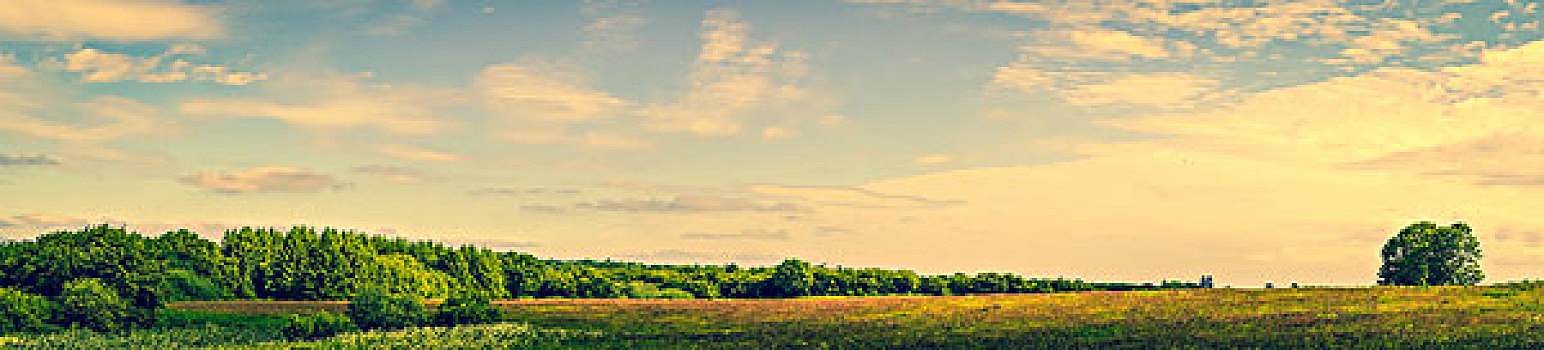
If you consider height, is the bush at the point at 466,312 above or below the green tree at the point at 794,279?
below

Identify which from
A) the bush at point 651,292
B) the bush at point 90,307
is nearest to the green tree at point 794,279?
the bush at point 651,292

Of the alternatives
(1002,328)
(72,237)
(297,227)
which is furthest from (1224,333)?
(297,227)

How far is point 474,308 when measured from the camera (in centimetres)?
5278

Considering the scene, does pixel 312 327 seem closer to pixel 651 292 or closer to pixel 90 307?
pixel 90 307

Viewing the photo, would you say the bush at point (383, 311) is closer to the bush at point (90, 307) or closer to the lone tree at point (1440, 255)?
the bush at point (90, 307)

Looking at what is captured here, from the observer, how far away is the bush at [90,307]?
48875 mm

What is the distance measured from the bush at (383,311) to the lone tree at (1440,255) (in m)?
53.8

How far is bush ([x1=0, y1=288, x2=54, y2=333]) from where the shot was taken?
157 feet

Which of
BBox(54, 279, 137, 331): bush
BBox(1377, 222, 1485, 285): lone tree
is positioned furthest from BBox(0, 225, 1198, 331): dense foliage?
BBox(1377, 222, 1485, 285): lone tree

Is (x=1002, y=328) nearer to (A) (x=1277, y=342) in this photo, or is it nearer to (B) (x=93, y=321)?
(A) (x=1277, y=342)

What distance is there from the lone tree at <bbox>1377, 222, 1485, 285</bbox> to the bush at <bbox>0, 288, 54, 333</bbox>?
2749 inches

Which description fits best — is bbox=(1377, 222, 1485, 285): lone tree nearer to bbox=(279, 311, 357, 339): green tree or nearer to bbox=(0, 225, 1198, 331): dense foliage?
bbox=(0, 225, 1198, 331): dense foliage

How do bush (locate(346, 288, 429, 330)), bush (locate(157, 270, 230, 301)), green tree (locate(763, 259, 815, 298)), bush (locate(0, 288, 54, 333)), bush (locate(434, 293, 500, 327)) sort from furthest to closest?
1. green tree (locate(763, 259, 815, 298))
2. bush (locate(157, 270, 230, 301))
3. bush (locate(434, 293, 500, 327))
4. bush (locate(346, 288, 429, 330))
5. bush (locate(0, 288, 54, 333))

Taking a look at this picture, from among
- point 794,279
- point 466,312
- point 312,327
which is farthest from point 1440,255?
point 312,327
